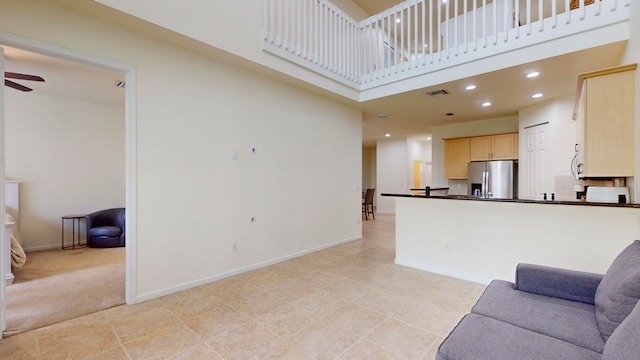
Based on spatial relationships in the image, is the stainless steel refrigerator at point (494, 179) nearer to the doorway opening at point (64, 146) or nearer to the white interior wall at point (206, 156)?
the white interior wall at point (206, 156)

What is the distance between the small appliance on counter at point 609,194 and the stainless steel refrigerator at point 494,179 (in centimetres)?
266

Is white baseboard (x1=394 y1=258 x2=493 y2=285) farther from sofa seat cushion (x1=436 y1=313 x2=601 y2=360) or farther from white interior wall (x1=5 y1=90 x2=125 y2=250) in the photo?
white interior wall (x1=5 y1=90 x2=125 y2=250)

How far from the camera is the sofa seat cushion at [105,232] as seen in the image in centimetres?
496

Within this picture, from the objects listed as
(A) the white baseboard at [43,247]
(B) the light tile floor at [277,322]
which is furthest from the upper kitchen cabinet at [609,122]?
(A) the white baseboard at [43,247]

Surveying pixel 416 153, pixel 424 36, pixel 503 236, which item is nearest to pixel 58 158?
pixel 424 36

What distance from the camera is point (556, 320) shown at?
1556 millimetres

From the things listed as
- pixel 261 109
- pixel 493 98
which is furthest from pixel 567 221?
pixel 261 109

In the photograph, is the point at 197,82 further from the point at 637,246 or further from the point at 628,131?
the point at 628,131

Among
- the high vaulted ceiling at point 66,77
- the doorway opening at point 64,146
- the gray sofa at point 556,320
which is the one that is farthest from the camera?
the doorway opening at point 64,146

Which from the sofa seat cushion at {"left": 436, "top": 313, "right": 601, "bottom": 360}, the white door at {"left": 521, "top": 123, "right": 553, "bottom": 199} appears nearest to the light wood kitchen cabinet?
the white door at {"left": 521, "top": 123, "right": 553, "bottom": 199}

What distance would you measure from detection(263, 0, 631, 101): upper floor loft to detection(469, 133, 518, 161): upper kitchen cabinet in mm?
2384

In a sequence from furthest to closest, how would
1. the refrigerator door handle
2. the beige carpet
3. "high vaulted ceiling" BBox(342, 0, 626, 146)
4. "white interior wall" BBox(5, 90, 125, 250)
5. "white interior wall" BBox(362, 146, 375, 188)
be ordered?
1. "white interior wall" BBox(362, 146, 375, 188)
2. the refrigerator door handle
3. "white interior wall" BBox(5, 90, 125, 250)
4. "high vaulted ceiling" BBox(342, 0, 626, 146)
5. the beige carpet

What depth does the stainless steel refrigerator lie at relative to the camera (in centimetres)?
591

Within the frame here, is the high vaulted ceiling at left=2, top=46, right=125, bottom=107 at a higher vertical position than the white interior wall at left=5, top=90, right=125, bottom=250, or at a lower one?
higher
